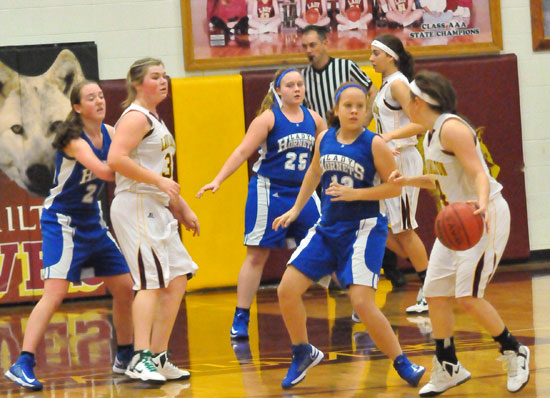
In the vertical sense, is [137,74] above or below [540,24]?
below

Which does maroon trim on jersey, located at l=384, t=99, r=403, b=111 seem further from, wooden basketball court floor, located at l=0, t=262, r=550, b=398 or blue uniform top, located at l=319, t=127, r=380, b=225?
blue uniform top, located at l=319, t=127, r=380, b=225

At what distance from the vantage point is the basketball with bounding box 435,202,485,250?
14.4ft

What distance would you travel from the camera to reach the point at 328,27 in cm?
909

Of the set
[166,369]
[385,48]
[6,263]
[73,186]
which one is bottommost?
[166,369]

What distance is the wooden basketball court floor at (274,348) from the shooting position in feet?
16.3

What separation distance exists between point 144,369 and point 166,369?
0.14m

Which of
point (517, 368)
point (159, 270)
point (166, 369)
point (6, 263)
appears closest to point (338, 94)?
point (159, 270)

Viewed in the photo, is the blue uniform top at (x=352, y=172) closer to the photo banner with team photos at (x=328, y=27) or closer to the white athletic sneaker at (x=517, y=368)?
the white athletic sneaker at (x=517, y=368)

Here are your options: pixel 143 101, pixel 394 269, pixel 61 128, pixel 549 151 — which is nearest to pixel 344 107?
pixel 143 101

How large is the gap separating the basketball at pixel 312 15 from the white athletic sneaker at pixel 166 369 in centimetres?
443

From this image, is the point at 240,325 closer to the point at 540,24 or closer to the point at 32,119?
the point at 32,119

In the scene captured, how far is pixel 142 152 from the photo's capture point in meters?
5.36

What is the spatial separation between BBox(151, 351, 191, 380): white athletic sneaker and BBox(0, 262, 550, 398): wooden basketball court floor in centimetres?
7

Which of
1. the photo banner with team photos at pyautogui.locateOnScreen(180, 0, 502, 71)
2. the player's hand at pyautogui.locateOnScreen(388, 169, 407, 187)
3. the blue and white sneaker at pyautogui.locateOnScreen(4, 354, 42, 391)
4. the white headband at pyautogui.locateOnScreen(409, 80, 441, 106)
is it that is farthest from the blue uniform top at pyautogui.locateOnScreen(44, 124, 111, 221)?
the photo banner with team photos at pyautogui.locateOnScreen(180, 0, 502, 71)
